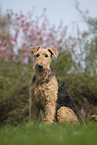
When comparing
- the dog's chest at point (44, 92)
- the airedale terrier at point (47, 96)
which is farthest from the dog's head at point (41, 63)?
the dog's chest at point (44, 92)

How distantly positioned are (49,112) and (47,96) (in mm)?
307

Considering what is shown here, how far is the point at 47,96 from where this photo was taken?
404 centimetres

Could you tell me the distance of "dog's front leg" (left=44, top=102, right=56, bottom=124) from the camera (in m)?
3.96

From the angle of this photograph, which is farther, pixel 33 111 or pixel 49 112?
pixel 33 111

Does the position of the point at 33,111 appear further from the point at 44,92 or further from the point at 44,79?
the point at 44,79

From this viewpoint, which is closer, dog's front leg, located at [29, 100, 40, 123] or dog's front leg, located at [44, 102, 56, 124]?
dog's front leg, located at [44, 102, 56, 124]

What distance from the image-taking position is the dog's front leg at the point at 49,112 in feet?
13.0

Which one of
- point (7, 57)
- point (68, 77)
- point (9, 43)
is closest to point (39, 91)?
point (68, 77)

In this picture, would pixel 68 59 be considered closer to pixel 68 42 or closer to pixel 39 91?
pixel 68 42

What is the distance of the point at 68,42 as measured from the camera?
843cm

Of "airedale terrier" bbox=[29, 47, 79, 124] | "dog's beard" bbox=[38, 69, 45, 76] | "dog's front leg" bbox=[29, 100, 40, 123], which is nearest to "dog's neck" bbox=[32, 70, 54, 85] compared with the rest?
"airedale terrier" bbox=[29, 47, 79, 124]

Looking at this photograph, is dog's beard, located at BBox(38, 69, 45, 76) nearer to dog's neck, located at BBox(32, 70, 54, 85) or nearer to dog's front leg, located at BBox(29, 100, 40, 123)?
dog's neck, located at BBox(32, 70, 54, 85)

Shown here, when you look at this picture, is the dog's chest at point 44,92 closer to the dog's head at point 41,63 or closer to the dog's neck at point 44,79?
the dog's neck at point 44,79

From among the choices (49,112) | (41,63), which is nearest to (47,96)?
(49,112)
